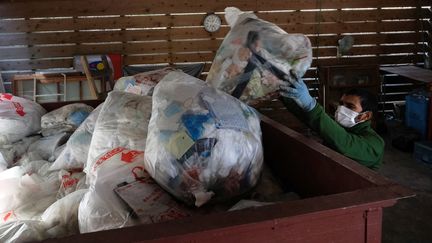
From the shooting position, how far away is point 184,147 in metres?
Answer: 1.02

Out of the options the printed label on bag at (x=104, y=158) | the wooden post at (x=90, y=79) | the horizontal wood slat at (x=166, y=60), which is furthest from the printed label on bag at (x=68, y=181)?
the horizontal wood slat at (x=166, y=60)

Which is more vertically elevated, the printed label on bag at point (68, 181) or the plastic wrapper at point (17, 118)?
the plastic wrapper at point (17, 118)

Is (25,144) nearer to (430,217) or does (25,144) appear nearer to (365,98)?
(365,98)

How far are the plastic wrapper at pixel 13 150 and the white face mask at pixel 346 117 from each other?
1.56m

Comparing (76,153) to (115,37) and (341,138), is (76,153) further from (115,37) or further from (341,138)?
(115,37)

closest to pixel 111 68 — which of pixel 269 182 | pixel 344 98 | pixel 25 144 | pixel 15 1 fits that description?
pixel 15 1

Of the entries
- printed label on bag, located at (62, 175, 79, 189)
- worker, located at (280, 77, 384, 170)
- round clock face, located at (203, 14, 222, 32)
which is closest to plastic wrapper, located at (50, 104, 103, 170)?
printed label on bag, located at (62, 175, 79, 189)

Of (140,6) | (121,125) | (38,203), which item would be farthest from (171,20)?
(38,203)

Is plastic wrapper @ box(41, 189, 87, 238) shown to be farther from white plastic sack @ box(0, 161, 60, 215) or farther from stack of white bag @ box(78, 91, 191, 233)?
white plastic sack @ box(0, 161, 60, 215)

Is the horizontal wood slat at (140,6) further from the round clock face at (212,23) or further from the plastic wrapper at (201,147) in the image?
the plastic wrapper at (201,147)

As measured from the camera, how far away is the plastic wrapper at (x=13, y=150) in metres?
1.86

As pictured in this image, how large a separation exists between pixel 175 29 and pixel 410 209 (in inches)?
141

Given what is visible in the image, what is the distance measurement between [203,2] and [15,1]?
2362 mm

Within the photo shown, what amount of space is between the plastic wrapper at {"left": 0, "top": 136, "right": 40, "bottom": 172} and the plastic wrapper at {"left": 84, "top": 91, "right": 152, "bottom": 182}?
0.59m
